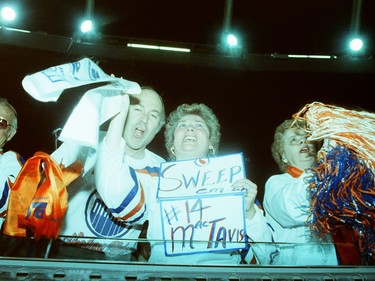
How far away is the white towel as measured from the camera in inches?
35.4

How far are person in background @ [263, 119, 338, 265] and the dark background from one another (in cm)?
161

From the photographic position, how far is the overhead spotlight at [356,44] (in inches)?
114

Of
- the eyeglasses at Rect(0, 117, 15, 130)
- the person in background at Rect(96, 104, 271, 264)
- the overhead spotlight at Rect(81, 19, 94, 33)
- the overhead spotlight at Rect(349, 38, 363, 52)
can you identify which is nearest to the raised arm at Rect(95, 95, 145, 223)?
the person in background at Rect(96, 104, 271, 264)

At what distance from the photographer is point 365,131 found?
2.71ft

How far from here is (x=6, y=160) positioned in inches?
62.6

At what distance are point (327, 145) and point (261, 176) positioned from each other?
9.90 ft

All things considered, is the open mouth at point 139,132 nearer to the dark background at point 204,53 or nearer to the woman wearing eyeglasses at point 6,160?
the woman wearing eyeglasses at point 6,160

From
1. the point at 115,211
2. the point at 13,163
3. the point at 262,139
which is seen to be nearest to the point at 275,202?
the point at 115,211

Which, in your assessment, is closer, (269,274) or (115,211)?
(269,274)

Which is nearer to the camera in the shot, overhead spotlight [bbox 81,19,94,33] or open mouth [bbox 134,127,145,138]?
open mouth [bbox 134,127,145,138]

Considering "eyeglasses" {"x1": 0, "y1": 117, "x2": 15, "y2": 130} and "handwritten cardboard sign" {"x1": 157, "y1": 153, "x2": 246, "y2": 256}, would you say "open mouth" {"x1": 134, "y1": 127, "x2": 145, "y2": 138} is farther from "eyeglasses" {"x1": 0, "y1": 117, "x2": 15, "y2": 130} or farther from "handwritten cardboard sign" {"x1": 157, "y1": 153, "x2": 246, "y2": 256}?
"eyeglasses" {"x1": 0, "y1": 117, "x2": 15, "y2": 130}

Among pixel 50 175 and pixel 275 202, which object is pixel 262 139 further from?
pixel 50 175

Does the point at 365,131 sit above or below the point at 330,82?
below

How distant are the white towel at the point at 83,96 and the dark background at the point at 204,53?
1838mm
